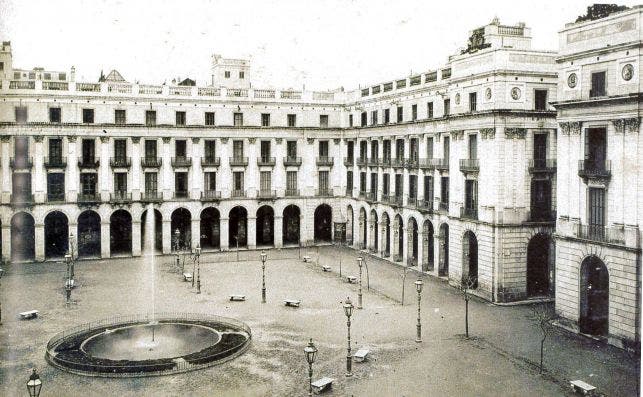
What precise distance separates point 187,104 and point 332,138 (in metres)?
16.3

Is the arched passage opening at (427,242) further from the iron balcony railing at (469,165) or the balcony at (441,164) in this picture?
the iron balcony railing at (469,165)

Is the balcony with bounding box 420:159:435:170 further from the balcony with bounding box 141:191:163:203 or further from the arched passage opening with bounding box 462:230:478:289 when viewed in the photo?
the balcony with bounding box 141:191:163:203

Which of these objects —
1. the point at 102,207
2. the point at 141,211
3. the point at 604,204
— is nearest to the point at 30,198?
the point at 102,207

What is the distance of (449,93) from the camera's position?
157 feet

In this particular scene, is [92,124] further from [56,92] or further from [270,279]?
[270,279]

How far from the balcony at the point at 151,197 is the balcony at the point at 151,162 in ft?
8.93

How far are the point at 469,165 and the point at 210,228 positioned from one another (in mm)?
32123

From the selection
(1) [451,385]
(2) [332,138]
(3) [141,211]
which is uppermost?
(2) [332,138]

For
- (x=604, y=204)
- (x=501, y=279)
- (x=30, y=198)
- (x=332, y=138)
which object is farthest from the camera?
(x=332, y=138)

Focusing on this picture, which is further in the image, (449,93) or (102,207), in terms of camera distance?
(102,207)

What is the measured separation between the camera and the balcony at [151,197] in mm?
59750

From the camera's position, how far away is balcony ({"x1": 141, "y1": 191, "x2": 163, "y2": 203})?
5975 centimetres

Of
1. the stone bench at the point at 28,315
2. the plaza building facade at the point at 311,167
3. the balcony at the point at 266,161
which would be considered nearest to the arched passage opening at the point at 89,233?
the plaza building facade at the point at 311,167

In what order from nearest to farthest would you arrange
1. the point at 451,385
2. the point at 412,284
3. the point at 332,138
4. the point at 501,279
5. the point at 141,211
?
the point at 451,385 < the point at 501,279 < the point at 412,284 < the point at 141,211 < the point at 332,138
